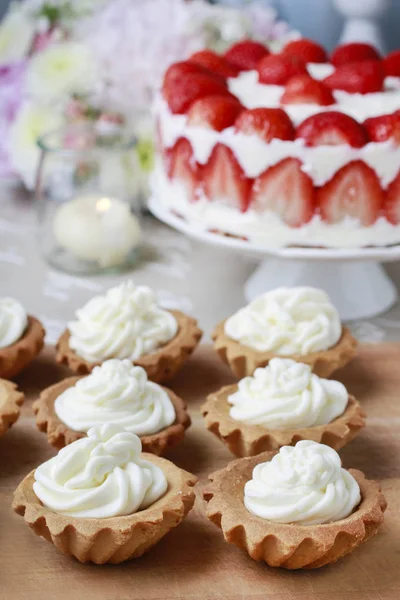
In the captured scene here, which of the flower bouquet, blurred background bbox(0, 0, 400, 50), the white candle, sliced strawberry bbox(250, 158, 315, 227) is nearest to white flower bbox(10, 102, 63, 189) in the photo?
the flower bouquet

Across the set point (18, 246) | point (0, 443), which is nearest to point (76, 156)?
point (18, 246)

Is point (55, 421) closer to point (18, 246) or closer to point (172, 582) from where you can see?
point (172, 582)

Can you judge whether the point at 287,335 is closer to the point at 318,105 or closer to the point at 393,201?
the point at 393,201

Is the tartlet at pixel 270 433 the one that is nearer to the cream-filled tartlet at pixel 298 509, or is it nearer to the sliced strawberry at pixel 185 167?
the cream-filled tartlet at pixel 298 509

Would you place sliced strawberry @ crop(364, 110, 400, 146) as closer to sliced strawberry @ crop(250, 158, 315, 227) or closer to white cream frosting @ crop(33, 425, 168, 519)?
sliced strawberry @ crop(250, 158, 315, 227)

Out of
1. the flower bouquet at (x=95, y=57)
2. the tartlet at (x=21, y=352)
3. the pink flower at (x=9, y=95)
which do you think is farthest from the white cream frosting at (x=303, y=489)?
the pink flower at (x=9, y=95)

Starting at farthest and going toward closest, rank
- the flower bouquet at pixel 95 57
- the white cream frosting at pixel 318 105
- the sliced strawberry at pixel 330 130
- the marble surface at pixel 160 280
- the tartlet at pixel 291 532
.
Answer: the flower bouquet at pixel 95 57
the marble surface at pixel 160 280
the white cream frosting at pixel 318 105
the sliced strawberry at pixel 330 130
the tartlet at pixel 291 532
